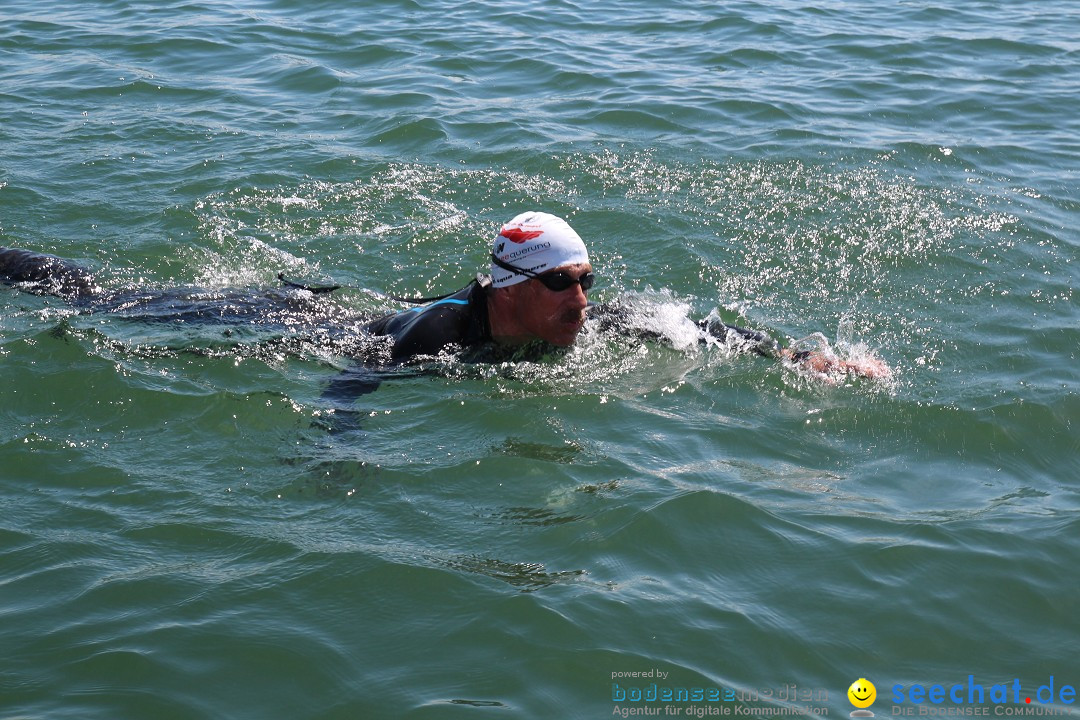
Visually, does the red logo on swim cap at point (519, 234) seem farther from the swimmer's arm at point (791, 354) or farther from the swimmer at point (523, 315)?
the swimmer's arm at point (791, 354)

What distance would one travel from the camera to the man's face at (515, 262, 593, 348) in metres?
6.38

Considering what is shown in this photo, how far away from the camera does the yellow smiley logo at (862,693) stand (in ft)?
13.0

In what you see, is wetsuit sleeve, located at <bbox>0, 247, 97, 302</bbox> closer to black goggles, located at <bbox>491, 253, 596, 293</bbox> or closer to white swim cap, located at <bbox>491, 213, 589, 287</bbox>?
white swim cap, located at <bbox>491, 213, 589, 287</bbox>

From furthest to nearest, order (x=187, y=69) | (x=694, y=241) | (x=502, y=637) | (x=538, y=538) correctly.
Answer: (x=187, y=69) → (x=694, y=241) → (x=538, y=538) → (x=502, y=637)

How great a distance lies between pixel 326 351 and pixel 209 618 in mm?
2713

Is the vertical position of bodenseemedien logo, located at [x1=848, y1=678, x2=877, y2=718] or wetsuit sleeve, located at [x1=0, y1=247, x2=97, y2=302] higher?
wetsuit sleeve, located at [x1=0, y1=247, x2=97, y2=302]

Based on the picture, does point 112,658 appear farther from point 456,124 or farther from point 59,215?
point 456,124

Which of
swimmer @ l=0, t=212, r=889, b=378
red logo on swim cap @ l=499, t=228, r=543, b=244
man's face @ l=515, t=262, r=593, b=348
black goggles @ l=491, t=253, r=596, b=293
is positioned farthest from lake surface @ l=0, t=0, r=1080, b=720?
red logo on swim cap @ l=499, t=228, r=543, b=244

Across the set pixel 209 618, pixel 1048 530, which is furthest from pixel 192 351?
pixel 1048 530

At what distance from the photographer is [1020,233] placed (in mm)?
8781

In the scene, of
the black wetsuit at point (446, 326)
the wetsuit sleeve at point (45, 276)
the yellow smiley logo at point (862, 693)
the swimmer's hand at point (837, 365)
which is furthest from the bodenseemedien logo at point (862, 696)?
the wetsuit sleeve at point (45, 276)

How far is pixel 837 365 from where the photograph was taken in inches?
255

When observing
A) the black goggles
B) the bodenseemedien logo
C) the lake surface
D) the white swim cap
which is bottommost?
the bodenseemedien logo

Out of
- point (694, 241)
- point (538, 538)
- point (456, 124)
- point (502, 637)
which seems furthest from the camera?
point (456, 124)
